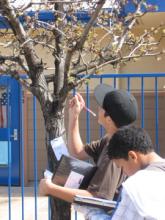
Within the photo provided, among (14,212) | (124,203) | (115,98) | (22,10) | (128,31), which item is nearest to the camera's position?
(124,203)

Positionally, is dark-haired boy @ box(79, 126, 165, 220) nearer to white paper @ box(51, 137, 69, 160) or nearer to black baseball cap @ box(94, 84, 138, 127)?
black baseball cap @ box(94, 84, 138, 127)

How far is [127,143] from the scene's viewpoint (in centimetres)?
259

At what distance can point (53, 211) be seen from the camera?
372 cm

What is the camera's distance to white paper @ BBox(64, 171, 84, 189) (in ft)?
10.4

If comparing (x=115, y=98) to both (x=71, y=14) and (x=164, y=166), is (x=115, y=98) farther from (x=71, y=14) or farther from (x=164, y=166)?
(x=71, y=14)

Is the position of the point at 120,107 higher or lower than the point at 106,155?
higher

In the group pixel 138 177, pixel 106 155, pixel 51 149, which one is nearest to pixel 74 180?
pixel 106 155

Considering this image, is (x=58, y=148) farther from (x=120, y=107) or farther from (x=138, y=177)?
(x=138, y=177)

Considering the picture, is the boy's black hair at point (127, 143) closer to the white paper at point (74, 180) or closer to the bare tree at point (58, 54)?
the white paper at point (74, 180)

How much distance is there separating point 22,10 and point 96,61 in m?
0.60

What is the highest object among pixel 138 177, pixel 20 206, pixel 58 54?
pixel 58 54

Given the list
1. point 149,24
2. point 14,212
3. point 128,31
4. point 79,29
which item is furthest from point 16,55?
point 149,24

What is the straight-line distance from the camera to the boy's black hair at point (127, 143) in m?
2.58

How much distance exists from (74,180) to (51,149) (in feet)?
1.58
